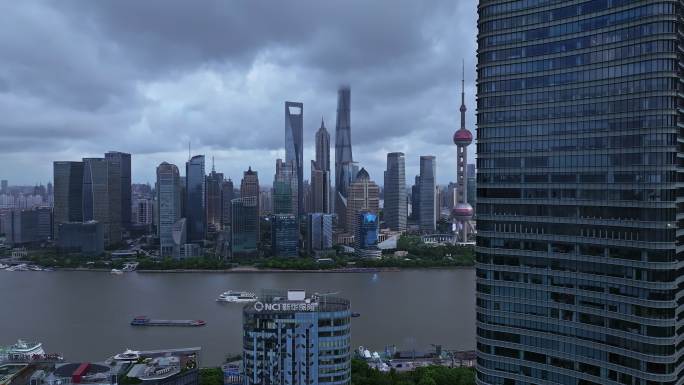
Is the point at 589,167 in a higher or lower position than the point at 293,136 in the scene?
lower

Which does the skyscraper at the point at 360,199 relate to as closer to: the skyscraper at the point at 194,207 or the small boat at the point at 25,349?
the skyscraper at the point at 194,207

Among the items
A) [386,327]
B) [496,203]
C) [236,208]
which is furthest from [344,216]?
[496,203]

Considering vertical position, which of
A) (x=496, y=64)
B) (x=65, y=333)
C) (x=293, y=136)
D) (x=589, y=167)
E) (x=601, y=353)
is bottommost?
(x=65, y=333)

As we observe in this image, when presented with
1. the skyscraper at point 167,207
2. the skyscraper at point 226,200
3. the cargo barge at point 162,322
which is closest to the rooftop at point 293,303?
the cargo barge at point 162,322

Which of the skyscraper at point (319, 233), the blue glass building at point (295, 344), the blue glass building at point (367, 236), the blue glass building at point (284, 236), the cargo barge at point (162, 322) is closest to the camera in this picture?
the blue glass building at point (295, 344)

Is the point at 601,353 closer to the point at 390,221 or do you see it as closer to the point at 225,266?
the point at 225,266

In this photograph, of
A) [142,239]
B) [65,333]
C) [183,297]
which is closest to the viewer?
[65,333]
